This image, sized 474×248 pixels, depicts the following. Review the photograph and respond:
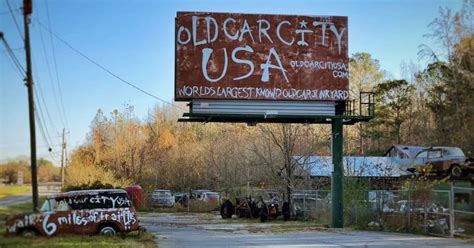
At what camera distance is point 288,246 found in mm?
19984

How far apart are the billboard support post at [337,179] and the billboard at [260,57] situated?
1783mm

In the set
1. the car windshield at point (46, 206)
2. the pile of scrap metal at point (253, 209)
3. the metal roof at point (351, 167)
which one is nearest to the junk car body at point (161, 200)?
the pile of scrap metal at point (253, 209)

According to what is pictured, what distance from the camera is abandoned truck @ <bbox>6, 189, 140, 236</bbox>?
58.6 ft

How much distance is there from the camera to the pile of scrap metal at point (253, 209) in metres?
36.3

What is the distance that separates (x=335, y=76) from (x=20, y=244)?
20.6 metres

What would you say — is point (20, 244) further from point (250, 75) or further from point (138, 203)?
point (138, 203)

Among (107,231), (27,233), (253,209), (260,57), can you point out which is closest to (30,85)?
(27,233)

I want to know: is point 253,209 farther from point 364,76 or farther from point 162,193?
point 364,76

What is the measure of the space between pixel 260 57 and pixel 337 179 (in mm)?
7815

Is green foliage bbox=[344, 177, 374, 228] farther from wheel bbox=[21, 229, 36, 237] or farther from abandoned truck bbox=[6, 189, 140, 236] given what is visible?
wheel bbox=[21, 229, 36, 237]

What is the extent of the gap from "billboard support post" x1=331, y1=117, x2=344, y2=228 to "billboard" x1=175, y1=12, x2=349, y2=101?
5.85 ft

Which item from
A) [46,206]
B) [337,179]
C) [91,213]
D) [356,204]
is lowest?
[356,204]

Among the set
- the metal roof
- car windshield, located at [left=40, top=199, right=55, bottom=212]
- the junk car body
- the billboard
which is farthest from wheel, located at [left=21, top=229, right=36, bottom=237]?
the junk car body

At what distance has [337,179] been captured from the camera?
2970 centimetres
